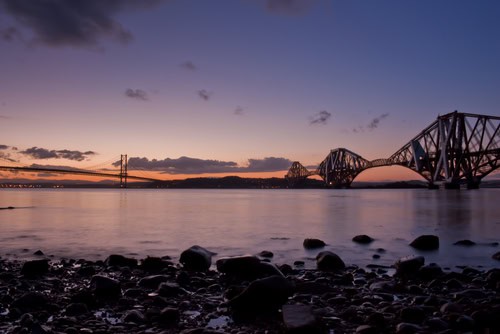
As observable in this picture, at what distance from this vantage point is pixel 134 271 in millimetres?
8602

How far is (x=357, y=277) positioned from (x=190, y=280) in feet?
10.4

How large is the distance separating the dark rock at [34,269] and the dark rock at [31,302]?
2.63 meters

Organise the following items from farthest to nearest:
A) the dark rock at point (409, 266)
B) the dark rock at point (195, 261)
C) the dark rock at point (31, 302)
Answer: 1. the dark rock at point (195, 261)
2. the dark rock at point (409, 266)
3. the dark rock at point (31, 302)

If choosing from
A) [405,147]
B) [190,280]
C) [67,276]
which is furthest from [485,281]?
[405,147]

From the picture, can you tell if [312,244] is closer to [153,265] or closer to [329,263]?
[329,263]

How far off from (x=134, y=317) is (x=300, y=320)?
207 cm

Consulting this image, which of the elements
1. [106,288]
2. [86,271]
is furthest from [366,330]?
[86,271]

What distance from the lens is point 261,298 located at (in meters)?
5.68

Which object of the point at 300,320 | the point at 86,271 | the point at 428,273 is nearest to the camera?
the point at 300,320

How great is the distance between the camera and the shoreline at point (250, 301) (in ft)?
15.7

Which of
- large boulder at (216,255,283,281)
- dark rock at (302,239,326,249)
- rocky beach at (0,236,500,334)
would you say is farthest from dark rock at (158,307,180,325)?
dark rock at (302,239,326,249)

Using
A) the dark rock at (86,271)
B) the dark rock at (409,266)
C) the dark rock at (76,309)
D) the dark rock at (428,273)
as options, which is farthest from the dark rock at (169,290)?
the dark rock at (428,273)

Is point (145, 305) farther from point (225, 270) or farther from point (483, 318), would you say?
point (483, 318)

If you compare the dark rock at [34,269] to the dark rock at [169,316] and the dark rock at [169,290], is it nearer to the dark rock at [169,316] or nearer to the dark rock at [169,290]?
the dark rock at [169,290]
